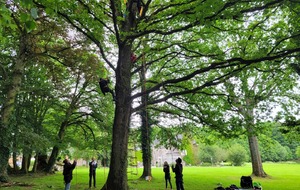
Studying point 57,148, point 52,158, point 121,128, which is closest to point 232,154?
point 52,158

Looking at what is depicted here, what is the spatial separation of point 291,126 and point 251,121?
161 cm

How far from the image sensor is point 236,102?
10.5 m

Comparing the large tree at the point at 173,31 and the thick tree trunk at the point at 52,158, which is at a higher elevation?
the large tree at the point at 173,31

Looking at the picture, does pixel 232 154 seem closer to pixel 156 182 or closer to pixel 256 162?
pixel 256 162

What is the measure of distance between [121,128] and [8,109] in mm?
6040

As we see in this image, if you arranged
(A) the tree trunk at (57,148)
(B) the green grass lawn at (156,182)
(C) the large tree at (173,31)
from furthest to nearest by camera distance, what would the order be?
(A) the tree trunk at (57,148) → (B) the green grass lawn at (156,182) → (C) the large tree at (173,31)

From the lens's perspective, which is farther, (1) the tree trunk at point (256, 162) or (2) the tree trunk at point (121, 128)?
(1) the tree trunk at point (256, 162)

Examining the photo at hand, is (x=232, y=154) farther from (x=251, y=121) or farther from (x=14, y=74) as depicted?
(x=14, y=74)

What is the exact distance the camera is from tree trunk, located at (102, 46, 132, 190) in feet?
26.8

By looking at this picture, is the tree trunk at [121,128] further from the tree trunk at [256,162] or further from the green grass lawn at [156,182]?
the tree trunk at [256,162]

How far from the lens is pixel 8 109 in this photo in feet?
36.6

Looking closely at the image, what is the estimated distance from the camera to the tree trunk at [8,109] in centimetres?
1059

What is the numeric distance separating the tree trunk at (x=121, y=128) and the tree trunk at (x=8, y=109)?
5.32 metres

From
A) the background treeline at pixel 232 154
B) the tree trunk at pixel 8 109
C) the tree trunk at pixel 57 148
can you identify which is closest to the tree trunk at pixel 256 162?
the background treeline at pixel 232 154
